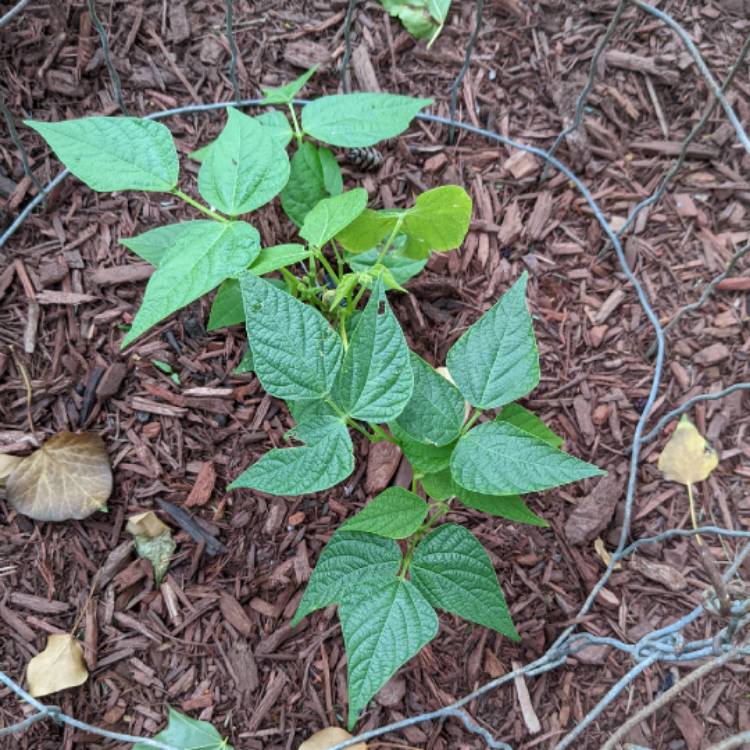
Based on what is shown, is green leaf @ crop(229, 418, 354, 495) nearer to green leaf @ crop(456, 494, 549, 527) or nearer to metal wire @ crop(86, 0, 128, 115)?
green leaf @ crop(456, 494, 549, 527)

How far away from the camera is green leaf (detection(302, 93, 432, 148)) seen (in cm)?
131

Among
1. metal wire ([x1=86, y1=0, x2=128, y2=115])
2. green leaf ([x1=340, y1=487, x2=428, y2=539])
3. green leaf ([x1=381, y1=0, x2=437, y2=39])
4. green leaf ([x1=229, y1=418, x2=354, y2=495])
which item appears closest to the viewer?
green leaf ([x1=229, y1=418, x2=354, y2=495])

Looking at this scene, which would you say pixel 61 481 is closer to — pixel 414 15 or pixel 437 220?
pixel 437 220

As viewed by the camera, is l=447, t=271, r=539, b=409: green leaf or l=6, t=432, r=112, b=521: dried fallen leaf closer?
l=447, t=271, r=539, b=409: green leaf

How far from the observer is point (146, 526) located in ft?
4.48

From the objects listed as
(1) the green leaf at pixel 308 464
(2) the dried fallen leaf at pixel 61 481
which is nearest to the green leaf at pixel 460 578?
(1) the green leaf at pixel 308 464

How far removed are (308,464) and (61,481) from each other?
665 millimetres

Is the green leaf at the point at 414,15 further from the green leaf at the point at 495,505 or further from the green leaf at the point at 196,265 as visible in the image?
the green leaf at the point at 495,505

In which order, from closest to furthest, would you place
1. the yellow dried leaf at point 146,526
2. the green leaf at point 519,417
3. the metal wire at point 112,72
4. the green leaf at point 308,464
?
1. the green leaf at point 308,464
2. the green leaf at point 519,417
3. the yellow dried leaf at point 146,526
4. the metal wire at point 112,72

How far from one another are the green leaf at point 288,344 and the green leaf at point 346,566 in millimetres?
250

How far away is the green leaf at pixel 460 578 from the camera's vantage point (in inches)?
41.3

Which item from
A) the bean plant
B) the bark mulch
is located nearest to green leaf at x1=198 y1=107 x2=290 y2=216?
the bean plant

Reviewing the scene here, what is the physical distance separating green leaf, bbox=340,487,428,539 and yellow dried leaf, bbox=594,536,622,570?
539 millimetres

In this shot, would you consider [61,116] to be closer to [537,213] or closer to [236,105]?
[236,105]
